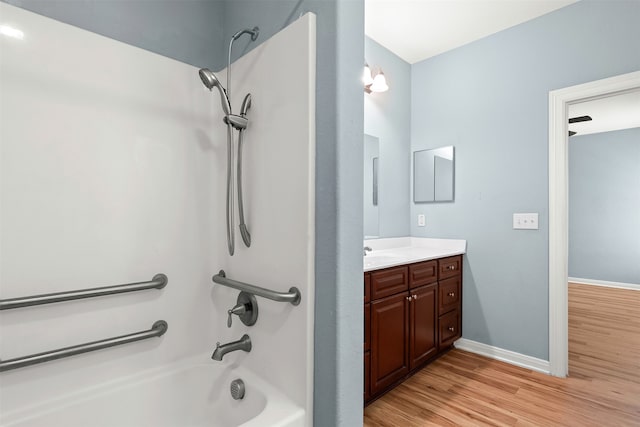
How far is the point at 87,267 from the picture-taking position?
1.23 m

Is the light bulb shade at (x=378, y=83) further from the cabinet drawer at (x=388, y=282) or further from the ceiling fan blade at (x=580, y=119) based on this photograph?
the ceiling fan blade at (x=580, y=119)

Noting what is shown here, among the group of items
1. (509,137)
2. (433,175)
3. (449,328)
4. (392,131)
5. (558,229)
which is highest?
(392,131)

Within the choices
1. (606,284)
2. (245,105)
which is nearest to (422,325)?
(245,105)

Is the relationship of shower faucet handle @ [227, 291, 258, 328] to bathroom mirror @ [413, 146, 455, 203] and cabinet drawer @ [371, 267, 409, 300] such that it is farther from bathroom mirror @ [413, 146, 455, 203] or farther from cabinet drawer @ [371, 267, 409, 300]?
bathroom mirror @ [413, 146, 455, 203]

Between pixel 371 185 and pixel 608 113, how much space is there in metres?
3.82

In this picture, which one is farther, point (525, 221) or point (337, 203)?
point (525, 221)

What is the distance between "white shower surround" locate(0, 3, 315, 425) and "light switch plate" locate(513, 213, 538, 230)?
204cm

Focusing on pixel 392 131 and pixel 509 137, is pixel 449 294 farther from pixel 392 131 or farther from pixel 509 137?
pixel 392 131

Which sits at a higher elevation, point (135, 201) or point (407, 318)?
point (135, 201)

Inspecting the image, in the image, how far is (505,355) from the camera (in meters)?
2.46

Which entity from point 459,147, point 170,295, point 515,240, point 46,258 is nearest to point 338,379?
point 170,295

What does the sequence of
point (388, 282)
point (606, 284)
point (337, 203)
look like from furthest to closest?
point (606, 284) < point (388, 282) < point (337, 203)

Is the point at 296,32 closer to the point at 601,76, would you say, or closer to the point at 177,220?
the point at 177,220

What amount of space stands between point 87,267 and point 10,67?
28.9 inches
